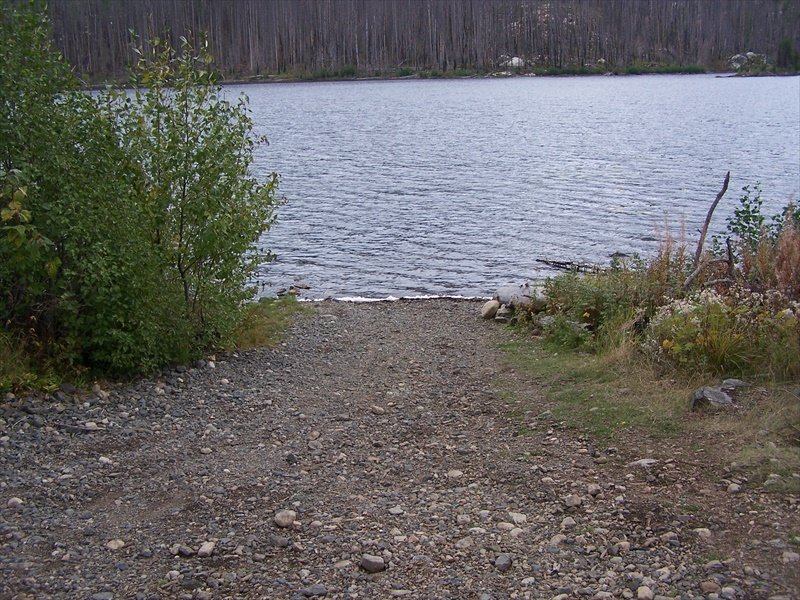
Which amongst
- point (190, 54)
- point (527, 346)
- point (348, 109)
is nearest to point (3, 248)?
point (190, 54)

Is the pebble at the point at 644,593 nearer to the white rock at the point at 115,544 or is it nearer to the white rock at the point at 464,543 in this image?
the white rock at the point at 464,543

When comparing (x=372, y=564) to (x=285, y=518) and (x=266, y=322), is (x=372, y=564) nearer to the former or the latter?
(x=285, y=518)

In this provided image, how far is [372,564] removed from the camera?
440 cm

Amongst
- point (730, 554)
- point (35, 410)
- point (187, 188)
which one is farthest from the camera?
point (187, 188)

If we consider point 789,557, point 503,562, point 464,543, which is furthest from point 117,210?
point 789,557

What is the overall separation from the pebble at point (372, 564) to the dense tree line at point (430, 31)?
91.4 metres

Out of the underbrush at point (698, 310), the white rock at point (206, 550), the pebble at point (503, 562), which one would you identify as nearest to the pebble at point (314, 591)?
the white rock at point (206, 550)

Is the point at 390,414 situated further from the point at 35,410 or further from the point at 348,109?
the point at 348,109

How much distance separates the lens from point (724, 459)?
5.33 metres

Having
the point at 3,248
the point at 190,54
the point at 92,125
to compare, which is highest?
the point at 190,54

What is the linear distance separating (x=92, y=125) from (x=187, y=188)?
107 cm

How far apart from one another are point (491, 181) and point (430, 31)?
3163 inches

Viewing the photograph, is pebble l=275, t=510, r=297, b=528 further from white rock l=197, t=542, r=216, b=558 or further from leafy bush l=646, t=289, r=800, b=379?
leafy bush l=646, t=289, r=800, b=379

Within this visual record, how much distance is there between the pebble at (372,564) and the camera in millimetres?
4395
